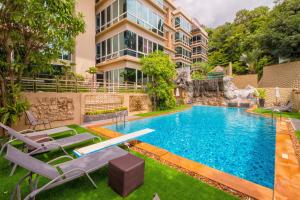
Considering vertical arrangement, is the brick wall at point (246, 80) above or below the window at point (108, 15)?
below

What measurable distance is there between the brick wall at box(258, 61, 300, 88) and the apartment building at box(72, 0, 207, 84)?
1885 cm

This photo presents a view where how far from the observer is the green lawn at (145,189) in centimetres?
294

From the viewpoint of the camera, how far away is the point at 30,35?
6.41 metres

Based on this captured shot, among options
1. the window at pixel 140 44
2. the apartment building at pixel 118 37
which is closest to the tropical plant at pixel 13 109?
the apartment building at pixel 118 37

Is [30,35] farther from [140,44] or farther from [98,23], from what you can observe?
[98,23]

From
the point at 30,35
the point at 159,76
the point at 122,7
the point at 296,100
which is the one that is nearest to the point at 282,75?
the point at 296,100

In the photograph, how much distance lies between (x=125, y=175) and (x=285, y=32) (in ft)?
92.4

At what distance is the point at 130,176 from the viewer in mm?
2984

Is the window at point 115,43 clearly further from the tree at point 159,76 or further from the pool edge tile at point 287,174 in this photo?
the pool edge tile at point 287,174

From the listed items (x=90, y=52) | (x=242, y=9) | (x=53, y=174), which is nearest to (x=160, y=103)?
(x=90, y=52)

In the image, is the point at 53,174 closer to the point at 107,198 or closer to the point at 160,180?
the point at 107,198

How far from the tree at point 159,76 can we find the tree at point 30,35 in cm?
784

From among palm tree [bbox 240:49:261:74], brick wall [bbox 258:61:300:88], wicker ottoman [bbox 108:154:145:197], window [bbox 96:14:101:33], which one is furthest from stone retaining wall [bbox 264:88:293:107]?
window [bbox 96:14:101:33]

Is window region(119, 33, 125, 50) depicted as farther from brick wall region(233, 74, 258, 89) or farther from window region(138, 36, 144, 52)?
brick wall region(233, 74, 258, 89)
